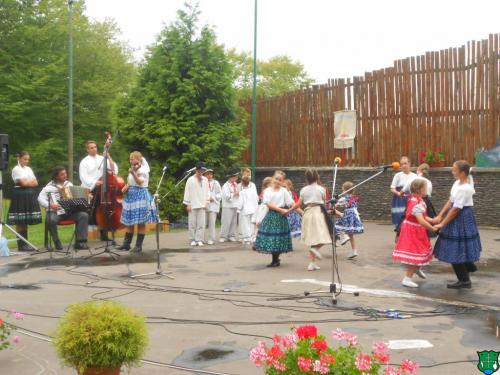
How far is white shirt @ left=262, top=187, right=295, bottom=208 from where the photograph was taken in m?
11.7

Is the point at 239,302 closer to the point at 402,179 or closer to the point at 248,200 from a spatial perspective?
the point at 402,179

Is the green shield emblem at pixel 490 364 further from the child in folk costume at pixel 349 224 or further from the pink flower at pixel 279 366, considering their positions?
the child in folk costume at pixel 349 224

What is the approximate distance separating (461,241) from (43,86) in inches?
1245

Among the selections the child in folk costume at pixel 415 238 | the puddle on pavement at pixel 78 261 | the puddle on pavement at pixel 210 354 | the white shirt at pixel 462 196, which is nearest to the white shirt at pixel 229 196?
the puddle on pavement at pixel 78 261

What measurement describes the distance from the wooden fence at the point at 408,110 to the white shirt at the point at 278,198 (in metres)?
7.85

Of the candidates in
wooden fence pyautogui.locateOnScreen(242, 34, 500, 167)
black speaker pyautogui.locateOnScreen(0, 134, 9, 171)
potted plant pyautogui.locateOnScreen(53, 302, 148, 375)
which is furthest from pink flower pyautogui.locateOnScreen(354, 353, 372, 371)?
wooden fence pyautogui.locateOnScreen(242, 34, 500, 167)

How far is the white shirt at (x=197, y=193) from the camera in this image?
14.8 meters

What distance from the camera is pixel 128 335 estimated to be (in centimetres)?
462

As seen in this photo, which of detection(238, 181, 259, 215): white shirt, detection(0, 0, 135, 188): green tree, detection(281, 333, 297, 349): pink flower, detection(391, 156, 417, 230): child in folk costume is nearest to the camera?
detection(281, 333, 297, 349): pink flower

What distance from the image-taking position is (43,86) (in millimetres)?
36469

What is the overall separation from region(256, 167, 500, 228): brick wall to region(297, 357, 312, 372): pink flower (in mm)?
14446

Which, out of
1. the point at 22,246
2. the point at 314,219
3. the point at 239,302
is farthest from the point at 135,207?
the point at 239,302

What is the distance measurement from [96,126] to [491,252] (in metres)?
32.3

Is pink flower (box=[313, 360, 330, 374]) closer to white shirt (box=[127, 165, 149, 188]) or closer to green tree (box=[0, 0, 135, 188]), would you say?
white shirt (box=[127, 165, 149, 188])
